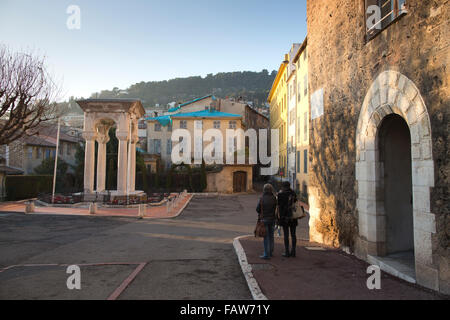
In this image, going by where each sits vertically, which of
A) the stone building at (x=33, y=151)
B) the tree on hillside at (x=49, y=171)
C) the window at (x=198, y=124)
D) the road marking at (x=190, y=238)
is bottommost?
the road marking at (x=190, y=238)

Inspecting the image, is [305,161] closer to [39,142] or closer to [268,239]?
[268,239]

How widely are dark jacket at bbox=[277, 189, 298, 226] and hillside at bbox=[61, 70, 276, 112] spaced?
90.9 meters

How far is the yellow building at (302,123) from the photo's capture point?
24141mm

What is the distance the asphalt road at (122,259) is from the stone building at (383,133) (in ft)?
9.56

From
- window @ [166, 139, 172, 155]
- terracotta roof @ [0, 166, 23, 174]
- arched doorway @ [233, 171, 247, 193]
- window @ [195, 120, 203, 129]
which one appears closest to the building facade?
arched doorway @ [233, 171, 247, 193]

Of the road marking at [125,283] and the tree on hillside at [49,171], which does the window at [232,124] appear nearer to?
the tree on hillside at [49,171]

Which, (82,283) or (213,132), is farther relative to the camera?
(213,132)

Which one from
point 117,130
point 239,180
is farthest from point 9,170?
point 239,180

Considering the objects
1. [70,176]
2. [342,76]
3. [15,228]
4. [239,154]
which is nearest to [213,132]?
[239,154]

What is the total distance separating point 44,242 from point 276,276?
314 inches

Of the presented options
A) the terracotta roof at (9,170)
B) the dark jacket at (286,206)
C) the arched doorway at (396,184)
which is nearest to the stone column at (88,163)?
the terracotta roof at (9,170)

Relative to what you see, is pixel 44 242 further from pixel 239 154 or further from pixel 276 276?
pixel 239 154

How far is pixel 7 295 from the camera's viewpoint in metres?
4.78

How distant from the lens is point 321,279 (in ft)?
17.0
